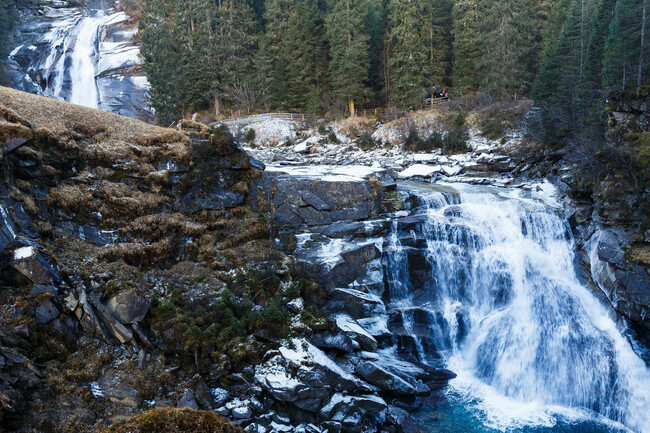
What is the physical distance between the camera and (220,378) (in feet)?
31.1

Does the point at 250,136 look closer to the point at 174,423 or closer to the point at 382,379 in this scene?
the point at 382,379

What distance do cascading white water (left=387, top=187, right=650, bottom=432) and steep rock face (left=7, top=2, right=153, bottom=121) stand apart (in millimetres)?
32471

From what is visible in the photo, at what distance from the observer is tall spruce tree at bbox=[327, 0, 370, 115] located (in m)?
37.5

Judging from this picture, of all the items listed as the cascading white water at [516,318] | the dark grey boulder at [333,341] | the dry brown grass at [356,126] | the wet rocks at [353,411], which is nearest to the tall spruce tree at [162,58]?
the dry brown grass at [356,126]

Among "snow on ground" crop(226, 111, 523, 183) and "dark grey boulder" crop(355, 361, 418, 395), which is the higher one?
"snow on ground" crop(226, 111, 523, 183)

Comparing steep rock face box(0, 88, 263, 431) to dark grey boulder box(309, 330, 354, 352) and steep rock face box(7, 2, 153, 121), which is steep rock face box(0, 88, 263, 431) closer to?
dark grey boulder box(309, 330, 354, 352)

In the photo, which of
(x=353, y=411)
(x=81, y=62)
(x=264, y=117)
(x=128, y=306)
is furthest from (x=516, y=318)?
(x=81, y=62)

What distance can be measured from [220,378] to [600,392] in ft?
33.8

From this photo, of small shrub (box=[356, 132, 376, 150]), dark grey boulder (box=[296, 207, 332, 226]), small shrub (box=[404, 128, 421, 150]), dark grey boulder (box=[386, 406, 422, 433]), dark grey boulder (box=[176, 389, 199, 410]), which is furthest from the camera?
small shrub (box=[356, 132, 376, 150])

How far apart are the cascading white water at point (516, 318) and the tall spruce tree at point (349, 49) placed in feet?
78.2

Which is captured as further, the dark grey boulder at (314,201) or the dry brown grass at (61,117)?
the dark grey boulder at (314,201)

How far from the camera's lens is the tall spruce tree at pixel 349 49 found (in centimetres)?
3753

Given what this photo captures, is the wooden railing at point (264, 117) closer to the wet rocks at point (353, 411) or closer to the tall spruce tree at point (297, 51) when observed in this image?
the tall spruce tree at point (297, 51)

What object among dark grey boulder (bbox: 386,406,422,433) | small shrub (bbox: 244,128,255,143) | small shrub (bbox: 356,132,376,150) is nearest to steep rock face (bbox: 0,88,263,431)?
dark grey boulder (bbox: 386,406,422,433)
